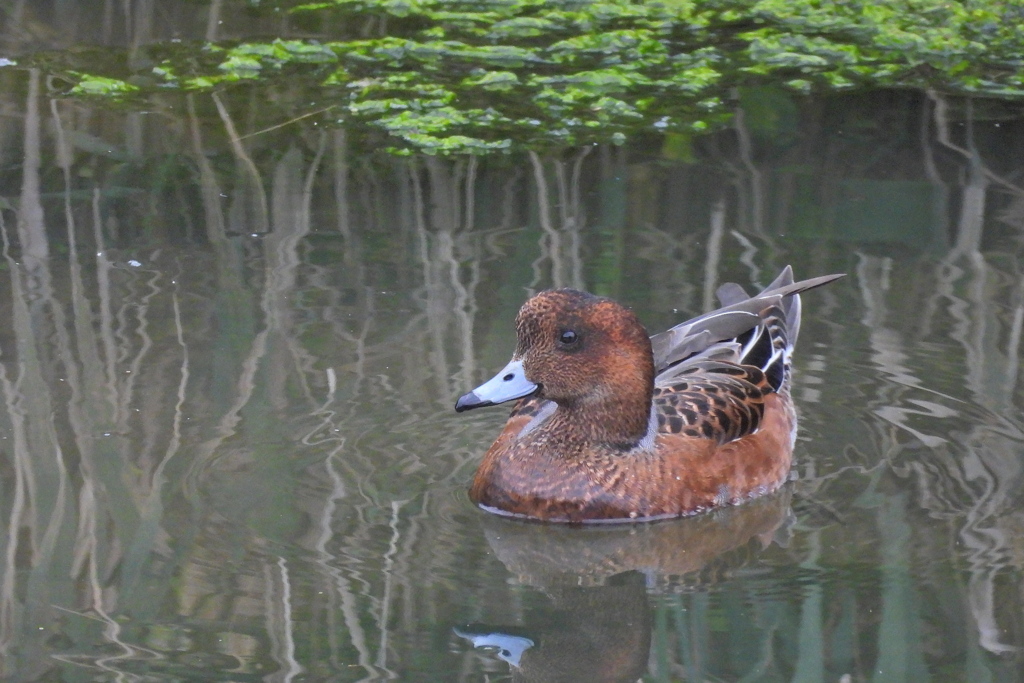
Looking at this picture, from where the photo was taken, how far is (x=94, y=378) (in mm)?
5094

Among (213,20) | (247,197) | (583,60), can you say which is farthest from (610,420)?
(213,20)

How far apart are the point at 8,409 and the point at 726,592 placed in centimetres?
232

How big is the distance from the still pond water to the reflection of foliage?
0.30 m

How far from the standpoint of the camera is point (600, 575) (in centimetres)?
424

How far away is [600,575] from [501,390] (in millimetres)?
595

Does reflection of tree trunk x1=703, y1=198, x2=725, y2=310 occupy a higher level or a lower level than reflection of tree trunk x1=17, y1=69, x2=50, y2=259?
lower

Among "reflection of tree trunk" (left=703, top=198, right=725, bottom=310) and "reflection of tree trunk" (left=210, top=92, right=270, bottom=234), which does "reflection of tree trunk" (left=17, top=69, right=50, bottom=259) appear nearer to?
"reflection of tree trunk" (left=210, top=92, right=270, bottom=234)

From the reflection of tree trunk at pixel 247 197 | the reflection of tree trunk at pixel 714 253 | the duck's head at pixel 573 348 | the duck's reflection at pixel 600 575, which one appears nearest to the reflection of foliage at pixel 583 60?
the reflection of tree trunk at pixel 247 197

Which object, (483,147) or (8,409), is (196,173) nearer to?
(483,147)

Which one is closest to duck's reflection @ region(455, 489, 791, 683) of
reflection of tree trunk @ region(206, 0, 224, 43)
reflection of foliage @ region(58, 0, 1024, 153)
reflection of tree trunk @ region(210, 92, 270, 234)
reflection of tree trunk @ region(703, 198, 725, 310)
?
reflection of tree trunk @ region(703, 198, 725, 310)

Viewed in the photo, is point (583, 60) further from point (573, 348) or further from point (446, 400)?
point (573, 348)

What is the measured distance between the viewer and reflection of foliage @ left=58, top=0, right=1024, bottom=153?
7.58 metres

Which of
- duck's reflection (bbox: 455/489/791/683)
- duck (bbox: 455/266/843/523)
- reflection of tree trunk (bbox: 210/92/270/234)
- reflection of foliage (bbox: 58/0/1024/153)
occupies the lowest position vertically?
duck's reflection (bbox: 455/489/791/683)

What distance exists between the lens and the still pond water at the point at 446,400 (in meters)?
3.84
